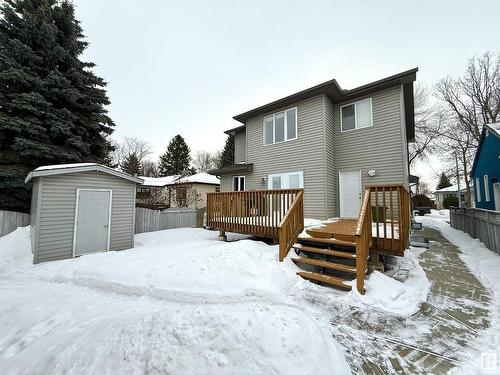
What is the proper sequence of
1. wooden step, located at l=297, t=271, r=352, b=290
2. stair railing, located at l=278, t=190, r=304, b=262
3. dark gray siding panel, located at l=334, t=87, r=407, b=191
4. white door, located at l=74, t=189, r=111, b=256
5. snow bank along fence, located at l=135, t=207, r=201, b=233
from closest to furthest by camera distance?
Result: wooden step, located at l=297, t=271, r=352, b=290, stair railing, located at l=278, t=190, r=304, b=262, white door, located at l=74, t=189, r=111, b=256, dark gray siding panel, located at l=334, t=87, r=407, b=191, snow bank along fence, located at l=135, t=207, r=201, b=233

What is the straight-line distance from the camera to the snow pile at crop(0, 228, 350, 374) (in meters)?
2.16

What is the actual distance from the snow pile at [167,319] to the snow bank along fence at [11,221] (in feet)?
11.6

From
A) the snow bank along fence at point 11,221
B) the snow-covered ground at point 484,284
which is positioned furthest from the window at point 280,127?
the snow bank along fence at point 11,221

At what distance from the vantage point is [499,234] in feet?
20.7

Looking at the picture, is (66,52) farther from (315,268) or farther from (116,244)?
(315,268)

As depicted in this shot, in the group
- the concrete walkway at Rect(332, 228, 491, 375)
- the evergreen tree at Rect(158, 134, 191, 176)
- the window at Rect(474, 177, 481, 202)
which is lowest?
the concrete walkway at Rect(332, 228, 491, 375)

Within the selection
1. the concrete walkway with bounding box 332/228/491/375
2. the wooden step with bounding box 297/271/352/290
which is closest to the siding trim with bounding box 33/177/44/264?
the wooden step with bounding box 297/271/352/290

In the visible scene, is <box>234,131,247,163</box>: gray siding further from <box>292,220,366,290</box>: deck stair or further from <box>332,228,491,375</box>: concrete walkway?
<box>332,228,491,375</box>: concrete walkway

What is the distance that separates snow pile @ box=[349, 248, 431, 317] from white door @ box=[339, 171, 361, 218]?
4.27 metres

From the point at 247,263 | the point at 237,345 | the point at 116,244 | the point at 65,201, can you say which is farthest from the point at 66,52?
the point at 237,345

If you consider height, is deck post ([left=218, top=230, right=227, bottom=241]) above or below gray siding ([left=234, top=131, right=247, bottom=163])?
below

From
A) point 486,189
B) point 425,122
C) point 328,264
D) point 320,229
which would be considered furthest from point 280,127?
point 425,122

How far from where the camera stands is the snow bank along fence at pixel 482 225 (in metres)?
6.62

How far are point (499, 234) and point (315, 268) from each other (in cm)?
638
